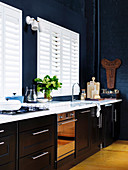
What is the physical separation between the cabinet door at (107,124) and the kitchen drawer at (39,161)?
6.73 feet

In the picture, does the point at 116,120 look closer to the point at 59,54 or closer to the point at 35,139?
the point at 59,54

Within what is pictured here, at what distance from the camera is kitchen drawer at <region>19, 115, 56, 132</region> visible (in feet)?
9.45

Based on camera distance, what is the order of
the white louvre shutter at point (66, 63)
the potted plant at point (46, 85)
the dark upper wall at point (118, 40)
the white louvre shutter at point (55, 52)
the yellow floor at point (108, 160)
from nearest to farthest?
the yellow floor at point (108, 160)
the potted plant at point (46, 85)
the white louvre shutter at point (55, 52)
the white louvre shutter at point (66, 63)
the dark upper wall at point (118, 40)

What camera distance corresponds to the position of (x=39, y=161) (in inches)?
125

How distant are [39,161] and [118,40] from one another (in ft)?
12.5

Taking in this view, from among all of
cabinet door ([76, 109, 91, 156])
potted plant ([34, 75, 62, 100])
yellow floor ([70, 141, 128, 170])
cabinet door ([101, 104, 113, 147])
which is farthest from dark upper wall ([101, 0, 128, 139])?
potted plant ([34, 75, 62, 100])

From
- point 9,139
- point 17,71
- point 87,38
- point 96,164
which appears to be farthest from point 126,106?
point 9,139

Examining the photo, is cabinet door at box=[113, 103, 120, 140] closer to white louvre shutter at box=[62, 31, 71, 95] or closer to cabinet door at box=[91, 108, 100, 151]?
cabinet door at box=[91, 108, 100, 151]

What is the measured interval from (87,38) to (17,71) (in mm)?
2651

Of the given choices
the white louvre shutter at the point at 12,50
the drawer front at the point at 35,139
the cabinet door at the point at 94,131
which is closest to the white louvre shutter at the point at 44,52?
the white louvre shutter at the point at 12,50

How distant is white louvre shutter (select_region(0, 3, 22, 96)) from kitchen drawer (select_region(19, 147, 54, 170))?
98 cm

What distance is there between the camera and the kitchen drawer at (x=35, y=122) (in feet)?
9.45

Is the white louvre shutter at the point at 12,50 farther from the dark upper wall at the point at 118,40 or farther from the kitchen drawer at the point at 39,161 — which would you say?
the dark upper wall at the point at 118,40

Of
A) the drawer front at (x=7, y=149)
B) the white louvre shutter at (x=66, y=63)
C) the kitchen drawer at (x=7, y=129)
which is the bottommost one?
the drawer front at (x=7, y=149)
